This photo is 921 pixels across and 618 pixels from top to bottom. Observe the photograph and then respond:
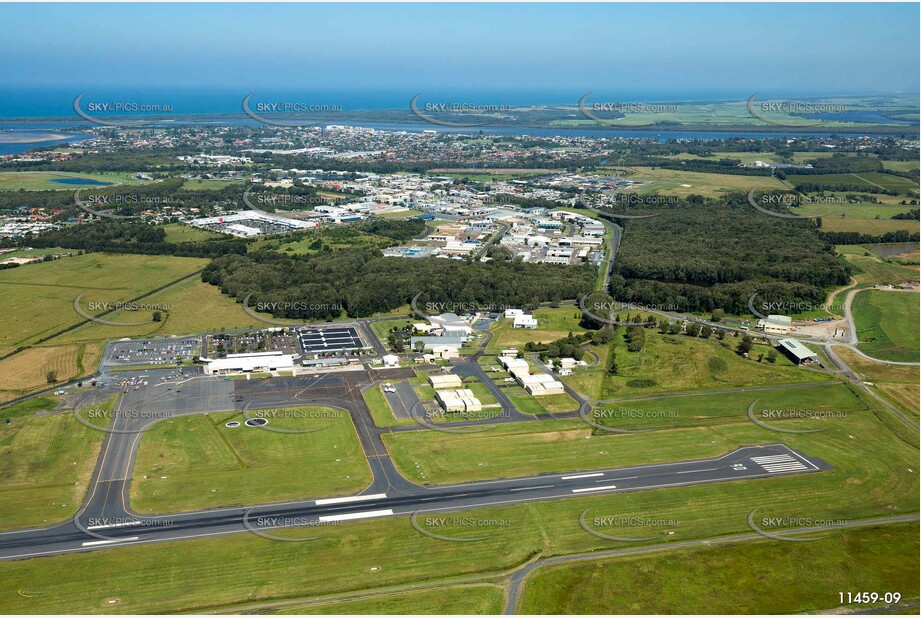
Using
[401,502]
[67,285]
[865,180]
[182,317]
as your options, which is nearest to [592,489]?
[401,502]

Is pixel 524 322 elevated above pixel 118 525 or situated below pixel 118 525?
above

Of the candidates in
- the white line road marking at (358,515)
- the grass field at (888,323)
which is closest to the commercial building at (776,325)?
the grass field at (888,323)

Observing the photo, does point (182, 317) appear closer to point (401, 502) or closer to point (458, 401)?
point (458, 401)

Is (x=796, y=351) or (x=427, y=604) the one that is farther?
(x=796, y=351)

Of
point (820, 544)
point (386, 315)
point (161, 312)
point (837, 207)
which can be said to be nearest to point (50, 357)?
point (161, 312)

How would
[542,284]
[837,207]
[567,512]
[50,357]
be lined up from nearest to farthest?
[567,512]
[50,357]
[542,284]
[837,207]

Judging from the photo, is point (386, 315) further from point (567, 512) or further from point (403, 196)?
point (403, 196)
